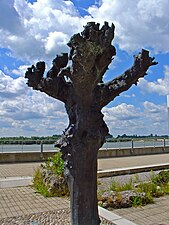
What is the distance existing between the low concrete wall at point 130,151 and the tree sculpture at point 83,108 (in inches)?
672

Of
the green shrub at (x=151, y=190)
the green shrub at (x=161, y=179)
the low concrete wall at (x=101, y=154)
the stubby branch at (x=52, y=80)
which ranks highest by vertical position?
the stubby branch at (x=52, y=80)

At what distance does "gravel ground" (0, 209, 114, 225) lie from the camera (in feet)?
17.0

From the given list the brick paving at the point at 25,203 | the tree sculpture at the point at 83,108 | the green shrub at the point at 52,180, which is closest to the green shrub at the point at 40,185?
the green shrub at the point at 52,180

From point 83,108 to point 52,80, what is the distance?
0.58 metres

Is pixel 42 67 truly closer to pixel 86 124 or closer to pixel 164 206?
pixel 86 124

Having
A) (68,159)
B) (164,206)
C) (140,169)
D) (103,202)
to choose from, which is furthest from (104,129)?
(140,169)

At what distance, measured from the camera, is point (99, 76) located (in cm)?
358

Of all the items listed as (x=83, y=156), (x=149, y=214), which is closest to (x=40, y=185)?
(x=149, y=214)

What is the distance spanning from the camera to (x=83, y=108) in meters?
3.78

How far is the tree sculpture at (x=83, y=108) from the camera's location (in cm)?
364

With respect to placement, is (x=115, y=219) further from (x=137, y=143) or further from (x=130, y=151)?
(x=137, y=143)

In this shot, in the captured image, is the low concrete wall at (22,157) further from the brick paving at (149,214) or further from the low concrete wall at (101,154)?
the brick paving at (149,214)

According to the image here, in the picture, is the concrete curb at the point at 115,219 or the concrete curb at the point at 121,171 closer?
the concrete curb at the point at 115,219

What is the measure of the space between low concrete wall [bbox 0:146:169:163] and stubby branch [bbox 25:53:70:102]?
10008 millimetres
